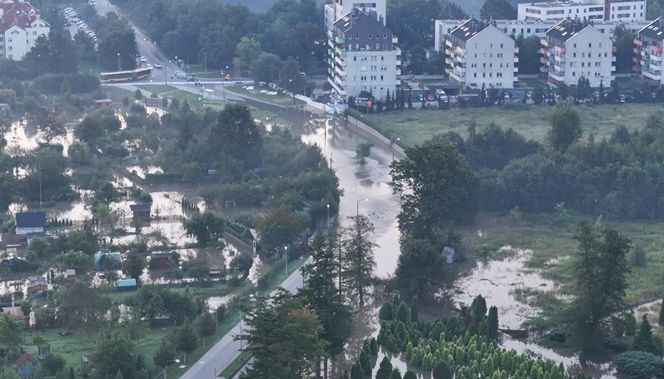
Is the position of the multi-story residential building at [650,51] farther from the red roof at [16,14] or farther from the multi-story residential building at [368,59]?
the red roof at [16,14]

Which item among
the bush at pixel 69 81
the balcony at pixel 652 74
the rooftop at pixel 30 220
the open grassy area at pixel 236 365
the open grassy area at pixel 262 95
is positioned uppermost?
the balcony at pixel 652 74

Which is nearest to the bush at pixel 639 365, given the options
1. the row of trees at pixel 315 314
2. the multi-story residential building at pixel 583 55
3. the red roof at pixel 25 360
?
the row of trees at pixel 315 314

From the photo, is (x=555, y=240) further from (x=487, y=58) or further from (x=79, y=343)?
(x=487, y=58)

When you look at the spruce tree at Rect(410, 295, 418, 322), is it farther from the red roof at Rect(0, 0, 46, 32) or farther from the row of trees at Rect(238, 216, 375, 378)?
the red roof at Rect(0, 0, 46, 32)

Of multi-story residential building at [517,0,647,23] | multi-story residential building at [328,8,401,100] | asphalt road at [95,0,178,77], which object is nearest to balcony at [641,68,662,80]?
multi-story residential building at [517,0,647,23]

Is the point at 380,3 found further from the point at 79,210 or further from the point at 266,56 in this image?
the point at 79,210

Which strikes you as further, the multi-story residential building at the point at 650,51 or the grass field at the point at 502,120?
the multi-story residential building at the point at 650,51
